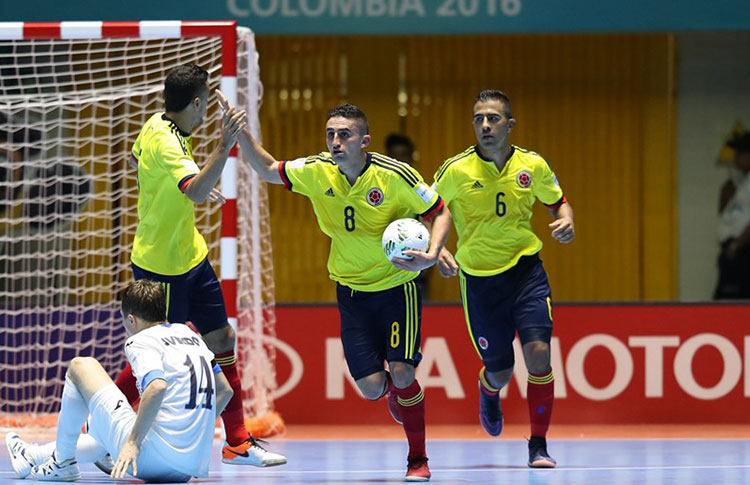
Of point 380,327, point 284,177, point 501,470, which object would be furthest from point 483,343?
point 284,177

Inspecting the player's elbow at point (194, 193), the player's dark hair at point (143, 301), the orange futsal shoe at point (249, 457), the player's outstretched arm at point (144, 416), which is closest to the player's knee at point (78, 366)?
the player's dark hair at point (143, 301)

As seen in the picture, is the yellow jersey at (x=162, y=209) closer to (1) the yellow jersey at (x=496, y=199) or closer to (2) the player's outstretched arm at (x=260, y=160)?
(2) the player's outstretched arm at (x=260, y=160)

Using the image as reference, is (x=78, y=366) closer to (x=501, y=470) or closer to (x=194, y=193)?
(x=194, y=193)

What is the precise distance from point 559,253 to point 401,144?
243 cm

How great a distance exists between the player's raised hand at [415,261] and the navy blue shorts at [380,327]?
1.29 ft

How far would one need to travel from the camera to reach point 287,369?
35.6 feet

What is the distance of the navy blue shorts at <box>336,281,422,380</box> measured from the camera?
7375 millimetres

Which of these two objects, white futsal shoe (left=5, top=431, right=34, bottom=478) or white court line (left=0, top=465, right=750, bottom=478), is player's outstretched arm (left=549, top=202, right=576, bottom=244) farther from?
white futsal shoe (left=5, top=431, right=34, bottom=478)

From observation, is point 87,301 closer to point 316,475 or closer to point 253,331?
point 253,331

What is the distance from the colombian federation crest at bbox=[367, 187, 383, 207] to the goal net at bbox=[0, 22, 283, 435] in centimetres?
199

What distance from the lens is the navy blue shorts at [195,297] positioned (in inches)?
297

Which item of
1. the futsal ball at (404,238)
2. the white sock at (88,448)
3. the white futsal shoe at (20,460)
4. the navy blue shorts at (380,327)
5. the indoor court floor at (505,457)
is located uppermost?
the futsal ball at (404,238)

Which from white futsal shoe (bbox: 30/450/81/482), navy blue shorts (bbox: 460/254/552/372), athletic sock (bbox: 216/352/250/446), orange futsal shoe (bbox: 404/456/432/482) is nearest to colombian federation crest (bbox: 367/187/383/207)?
navy blue shorts (bbox: 460/254/552/372)

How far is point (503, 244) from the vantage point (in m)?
8.32
